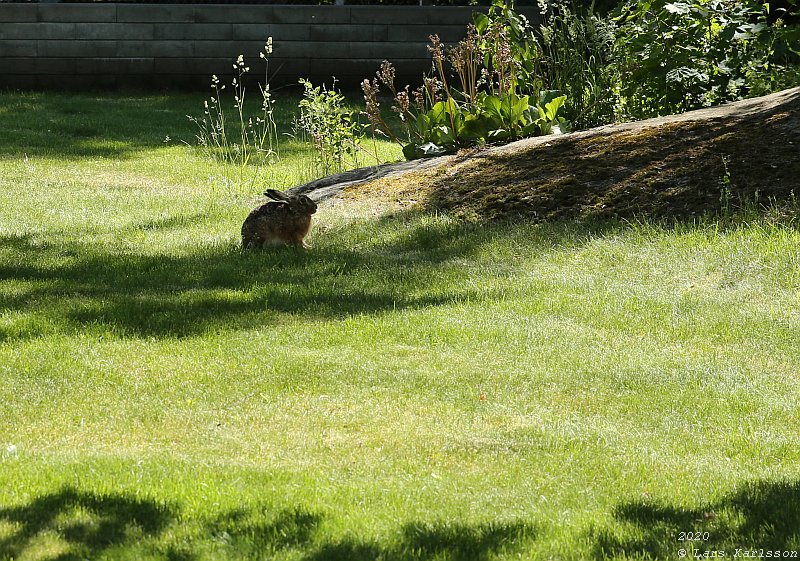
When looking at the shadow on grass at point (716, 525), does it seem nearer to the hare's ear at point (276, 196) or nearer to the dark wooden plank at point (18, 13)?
the hare's ear at point (276, 196)

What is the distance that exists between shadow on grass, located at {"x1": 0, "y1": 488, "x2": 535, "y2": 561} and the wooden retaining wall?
12055 mm

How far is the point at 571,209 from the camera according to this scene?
296 inches

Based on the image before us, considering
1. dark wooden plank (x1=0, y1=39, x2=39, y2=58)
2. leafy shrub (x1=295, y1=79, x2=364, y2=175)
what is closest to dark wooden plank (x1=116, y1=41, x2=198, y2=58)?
dark wooden plank (x1=0, y1=39, x2=39, y2=58)

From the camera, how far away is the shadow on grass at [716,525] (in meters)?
3.27

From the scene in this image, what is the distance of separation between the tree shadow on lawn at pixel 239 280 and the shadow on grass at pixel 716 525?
255 cm

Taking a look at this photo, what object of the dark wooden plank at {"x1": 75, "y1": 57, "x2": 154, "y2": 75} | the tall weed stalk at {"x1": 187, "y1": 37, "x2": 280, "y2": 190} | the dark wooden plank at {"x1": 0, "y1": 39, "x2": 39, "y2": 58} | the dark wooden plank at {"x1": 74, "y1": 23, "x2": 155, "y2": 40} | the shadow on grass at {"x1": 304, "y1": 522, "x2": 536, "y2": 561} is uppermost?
the dark wooden plank at {"x1": 74, "y1": 23, "x2": 155, "y2": 40}

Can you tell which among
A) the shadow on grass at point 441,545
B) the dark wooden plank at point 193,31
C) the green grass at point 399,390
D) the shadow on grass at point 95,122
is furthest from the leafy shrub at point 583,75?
the shadow on grass at point 441,545

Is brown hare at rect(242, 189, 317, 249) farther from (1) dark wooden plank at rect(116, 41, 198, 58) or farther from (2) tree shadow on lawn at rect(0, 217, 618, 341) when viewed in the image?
(1) dark wooden plank at rect(116, 41, 198, 58)

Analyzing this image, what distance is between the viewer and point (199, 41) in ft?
49.6

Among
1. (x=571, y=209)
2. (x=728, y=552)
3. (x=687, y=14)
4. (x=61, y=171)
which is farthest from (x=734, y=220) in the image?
(x=61, y=171)

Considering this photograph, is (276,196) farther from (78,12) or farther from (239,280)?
(78,12)

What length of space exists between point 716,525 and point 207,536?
163 cm

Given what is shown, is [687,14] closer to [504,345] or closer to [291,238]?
[291,238]

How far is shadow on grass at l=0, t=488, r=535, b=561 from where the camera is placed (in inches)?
128
